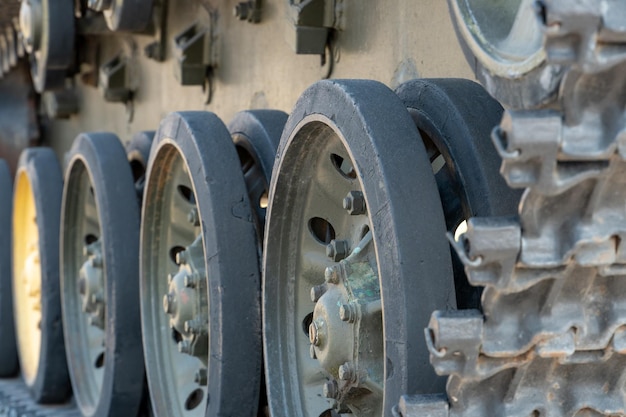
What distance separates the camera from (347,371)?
184cm

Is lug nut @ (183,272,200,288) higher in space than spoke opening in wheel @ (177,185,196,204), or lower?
lower

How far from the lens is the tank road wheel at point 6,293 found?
154 inches

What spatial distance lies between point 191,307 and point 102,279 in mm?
718

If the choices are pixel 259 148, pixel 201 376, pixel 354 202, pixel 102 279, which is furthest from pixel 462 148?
pixel 102 279

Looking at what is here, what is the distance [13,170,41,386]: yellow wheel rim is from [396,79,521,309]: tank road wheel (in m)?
2.22

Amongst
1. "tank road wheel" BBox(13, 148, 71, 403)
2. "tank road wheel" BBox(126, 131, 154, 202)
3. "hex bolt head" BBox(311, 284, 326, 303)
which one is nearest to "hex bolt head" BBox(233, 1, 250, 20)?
"tank road wheel" BBox(126, 131, 154, 202)

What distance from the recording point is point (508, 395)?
1480mm

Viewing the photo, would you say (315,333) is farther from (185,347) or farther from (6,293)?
(6,293)

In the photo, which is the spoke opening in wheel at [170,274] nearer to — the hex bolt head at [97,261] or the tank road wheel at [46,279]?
the hex bolt head at [97,261]

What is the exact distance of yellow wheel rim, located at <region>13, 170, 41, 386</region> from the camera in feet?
12.7

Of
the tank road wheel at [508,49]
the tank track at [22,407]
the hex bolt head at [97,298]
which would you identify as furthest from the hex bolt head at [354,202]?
the tank track at [22,407]

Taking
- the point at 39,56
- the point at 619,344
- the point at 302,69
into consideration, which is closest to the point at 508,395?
the point at 619,344

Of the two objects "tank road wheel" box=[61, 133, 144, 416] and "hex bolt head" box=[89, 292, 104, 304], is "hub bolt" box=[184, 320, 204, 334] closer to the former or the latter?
"tank road wheel" box=[61, 133, 144, 416]

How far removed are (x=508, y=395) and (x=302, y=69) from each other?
125cm
